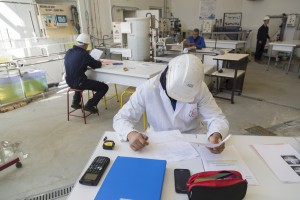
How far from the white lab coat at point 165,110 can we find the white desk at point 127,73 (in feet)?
4.03

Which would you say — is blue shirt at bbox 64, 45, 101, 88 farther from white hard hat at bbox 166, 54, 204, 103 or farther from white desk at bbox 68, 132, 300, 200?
white hard hat at bbox 166, 54, 204, 103

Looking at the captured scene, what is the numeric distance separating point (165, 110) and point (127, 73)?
1500 mm

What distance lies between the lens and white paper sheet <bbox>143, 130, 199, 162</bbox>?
100 cm

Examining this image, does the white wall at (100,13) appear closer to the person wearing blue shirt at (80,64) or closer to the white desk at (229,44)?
the person wearing blue shirt at (80,64)

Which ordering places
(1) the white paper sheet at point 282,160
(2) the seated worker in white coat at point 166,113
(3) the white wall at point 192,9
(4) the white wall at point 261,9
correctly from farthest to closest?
(3) the white wall at point 192,9
(4) the white wall at point 261,9
(2) the seated worker in white coat at point 166,113
(1) the white paper sheet at point 282,160

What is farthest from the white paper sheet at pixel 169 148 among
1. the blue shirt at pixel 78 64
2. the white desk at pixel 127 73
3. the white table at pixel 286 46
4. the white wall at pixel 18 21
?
the white table at pixel 286 46

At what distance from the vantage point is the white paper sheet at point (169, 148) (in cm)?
100

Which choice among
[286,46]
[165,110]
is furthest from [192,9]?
[165,110]

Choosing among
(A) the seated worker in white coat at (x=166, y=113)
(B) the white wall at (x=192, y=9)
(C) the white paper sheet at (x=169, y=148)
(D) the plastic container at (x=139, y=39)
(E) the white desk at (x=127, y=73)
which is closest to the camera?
(C) the white paper sheet at (x=169, y=148)

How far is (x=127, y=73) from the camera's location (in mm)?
2703

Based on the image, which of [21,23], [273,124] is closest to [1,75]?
[21,23]

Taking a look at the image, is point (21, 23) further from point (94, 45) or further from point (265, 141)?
point (265, 141)

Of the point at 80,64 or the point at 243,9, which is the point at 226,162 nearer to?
the point at 80,64

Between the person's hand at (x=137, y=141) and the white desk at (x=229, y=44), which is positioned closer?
the person's hand at (x=137, y=141)
